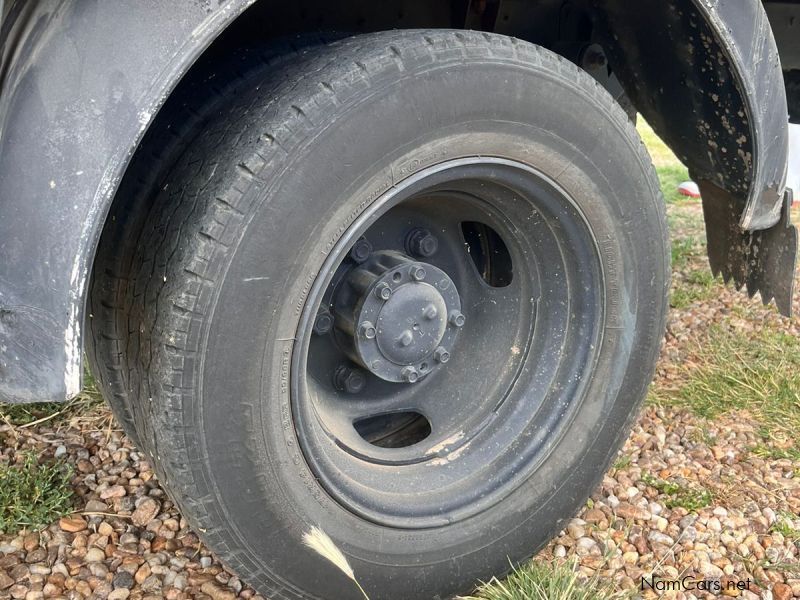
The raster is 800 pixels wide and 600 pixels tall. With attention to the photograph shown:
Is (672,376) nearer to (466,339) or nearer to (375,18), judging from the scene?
(466,339)

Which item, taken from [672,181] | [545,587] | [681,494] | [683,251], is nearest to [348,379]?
[545,587]

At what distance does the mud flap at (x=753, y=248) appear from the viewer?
223 cm

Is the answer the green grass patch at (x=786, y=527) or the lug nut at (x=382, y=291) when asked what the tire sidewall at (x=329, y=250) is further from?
the green grass patch at (x=786, y=527)

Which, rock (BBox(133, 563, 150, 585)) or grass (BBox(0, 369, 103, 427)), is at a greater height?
grass (BBox(0, 369, 103, 427))

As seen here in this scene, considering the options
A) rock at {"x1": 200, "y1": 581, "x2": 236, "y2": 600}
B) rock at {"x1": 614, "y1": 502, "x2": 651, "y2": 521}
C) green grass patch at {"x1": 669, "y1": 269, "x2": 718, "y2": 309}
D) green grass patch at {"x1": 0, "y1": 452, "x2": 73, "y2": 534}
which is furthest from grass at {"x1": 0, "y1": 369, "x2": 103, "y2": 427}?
green grass patch at {"x1": 669, "y1": 269, "x2": 718, "y2": 309}

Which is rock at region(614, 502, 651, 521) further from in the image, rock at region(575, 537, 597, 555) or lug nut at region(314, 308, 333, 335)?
lug nut at region(314, 308, 333, 335)

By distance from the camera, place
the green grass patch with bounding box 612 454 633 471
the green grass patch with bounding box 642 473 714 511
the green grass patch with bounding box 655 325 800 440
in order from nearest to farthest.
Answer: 1. the green grass patch with bounding box 642 473 714 511
2. the green grass patch with bounding box 612 454 633 471
3. the green grass patch with bounding box 655 325 800 440

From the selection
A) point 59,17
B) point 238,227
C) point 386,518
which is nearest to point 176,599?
point 386,518

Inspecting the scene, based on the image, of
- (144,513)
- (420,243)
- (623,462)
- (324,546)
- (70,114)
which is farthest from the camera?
(623,462)

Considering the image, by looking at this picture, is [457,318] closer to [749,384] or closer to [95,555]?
[95,555]

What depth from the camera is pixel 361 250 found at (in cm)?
193

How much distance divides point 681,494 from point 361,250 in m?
1.30

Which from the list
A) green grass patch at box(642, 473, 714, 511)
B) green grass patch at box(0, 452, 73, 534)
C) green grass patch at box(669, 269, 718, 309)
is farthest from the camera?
green grass patch at box(669, 269, 718, 309)

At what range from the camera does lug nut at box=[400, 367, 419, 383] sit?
193 cm
